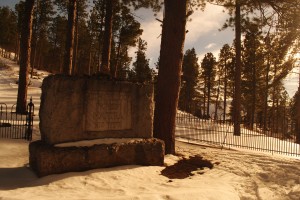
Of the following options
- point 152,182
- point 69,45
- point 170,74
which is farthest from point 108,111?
point 69,45

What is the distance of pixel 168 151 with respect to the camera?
378 inches

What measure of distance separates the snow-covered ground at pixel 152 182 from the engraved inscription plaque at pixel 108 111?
1101mm

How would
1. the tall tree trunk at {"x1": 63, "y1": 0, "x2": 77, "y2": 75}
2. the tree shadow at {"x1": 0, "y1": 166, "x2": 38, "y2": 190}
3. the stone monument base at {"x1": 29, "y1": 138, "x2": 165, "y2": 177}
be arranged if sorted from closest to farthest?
the tree shadow at {"x1": 0, "y1": 166, "x2": 38, "y2": 190} < the stone monument base at {"x1": 29, "y1": 138, "x2": 165, "y2": 177} < the tall tree trunk at {"x1": 63, "y1": 0, "x2": 77, "y2": 75}

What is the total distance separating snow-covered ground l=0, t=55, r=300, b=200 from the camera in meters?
5.76

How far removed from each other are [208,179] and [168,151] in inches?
98.7

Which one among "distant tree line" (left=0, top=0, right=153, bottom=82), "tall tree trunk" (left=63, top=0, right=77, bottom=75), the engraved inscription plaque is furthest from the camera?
"distant tree line" (left=0, top=0, right=153, bottom=82)

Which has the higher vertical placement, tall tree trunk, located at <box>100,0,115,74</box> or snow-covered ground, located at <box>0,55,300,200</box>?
tall tree trunk, located at <box>100,0,115,74</box>

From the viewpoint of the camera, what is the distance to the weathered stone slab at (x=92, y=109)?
22.7 ft

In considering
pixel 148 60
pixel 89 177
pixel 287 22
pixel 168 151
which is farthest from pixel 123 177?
pixel 148 60

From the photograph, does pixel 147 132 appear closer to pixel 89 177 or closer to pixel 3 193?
pixel 89 177

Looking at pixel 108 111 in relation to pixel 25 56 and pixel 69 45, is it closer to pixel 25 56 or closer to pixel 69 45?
pixel 69 45

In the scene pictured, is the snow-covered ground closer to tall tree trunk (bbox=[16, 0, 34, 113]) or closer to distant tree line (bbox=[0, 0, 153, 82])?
tall tree trunk (bbox=[16, 0, 34, 113])

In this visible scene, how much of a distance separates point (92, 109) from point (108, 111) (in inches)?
18.0

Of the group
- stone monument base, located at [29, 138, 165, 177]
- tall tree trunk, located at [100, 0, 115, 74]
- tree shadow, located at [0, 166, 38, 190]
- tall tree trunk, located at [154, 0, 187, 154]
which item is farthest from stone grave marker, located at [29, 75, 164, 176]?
tall tree trunk, located at [100, 0, 115, 74]
